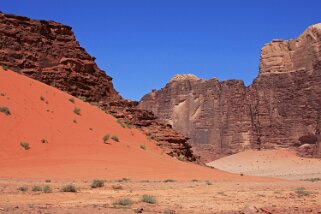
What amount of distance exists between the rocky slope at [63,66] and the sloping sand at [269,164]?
2336 cm

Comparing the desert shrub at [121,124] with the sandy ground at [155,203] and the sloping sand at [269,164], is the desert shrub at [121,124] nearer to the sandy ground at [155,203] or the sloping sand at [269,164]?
the sandy ground at [155,203]

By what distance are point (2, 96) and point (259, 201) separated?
55.4ft

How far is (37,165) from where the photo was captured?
19281mm

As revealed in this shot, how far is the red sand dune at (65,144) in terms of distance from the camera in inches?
766

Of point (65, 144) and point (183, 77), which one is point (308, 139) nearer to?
point (183, 77)

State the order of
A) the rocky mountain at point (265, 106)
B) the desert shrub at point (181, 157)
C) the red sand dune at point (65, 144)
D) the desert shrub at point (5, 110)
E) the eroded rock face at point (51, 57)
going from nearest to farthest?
1. the red sand dune at point (65, 144)
2. the desert shrub at point (5, 110)
3. the desert shrub at point (181, 157)
4. the eroded rock face at point (51, 57)
5. the rocky mountain at point (265, 106)

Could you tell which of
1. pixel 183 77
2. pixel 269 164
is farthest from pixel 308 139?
pixel 183 77

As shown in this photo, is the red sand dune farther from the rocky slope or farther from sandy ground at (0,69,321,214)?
the rocky slope

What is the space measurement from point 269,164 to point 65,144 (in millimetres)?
41389

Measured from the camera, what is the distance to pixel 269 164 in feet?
194

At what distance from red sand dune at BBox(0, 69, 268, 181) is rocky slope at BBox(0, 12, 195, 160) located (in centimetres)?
276

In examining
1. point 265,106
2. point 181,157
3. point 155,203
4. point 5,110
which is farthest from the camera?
point 265,106

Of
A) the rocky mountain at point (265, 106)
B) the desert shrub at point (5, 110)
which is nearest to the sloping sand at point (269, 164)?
the rocky mountain at point (265, 106)

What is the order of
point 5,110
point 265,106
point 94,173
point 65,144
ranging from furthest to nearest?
point 265,106
point 5,110
point 65,144
point 94,173
